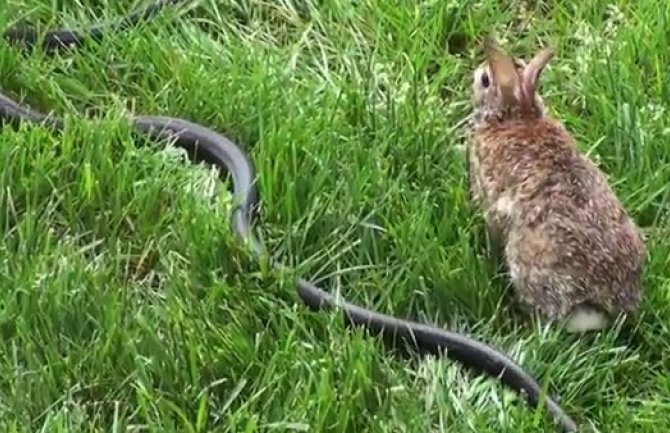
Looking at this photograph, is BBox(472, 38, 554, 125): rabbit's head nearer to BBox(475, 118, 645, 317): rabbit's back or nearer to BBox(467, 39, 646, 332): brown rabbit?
BBox(467, 39, 646, 332): brown rabbit

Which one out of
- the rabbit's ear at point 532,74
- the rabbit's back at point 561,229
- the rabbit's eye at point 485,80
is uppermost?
the rabbit's ear at point 532,74

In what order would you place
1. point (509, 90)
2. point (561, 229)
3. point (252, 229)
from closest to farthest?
point (561, 229), point (252, 229), point (509, 90)

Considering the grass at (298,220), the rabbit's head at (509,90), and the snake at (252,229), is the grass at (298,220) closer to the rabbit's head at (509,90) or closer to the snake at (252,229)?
the snake at (252,229)

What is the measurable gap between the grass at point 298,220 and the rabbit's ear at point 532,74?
0.85 feet

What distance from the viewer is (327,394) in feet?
10.4

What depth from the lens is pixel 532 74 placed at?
389cm

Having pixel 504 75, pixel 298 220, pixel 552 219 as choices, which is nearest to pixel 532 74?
pixel 504 75

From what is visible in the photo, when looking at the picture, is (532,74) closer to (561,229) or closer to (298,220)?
(561,229)

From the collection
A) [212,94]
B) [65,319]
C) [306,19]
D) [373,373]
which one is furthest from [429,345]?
[306,19]

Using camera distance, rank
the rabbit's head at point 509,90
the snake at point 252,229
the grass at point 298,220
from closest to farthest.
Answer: the grass at point 298,220, the snake at point 252,229, the rabbit's head at point 509,90

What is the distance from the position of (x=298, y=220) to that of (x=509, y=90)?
59cm

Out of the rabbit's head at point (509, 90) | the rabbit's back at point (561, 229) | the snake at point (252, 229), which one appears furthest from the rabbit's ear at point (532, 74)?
the snake at point (252, 229)

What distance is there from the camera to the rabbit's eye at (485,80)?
13.0 feet

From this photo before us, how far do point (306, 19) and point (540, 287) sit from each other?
4.65 feet
